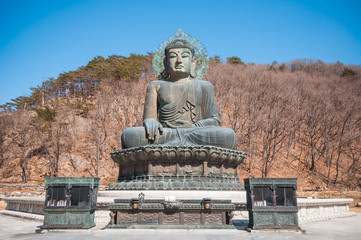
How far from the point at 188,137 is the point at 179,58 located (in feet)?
8.61

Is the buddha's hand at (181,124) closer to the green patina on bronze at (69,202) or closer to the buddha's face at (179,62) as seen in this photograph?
the buddha's face at (179,62)

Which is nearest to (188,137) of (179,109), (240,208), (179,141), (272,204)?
(179,141)

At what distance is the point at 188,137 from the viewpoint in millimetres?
7730

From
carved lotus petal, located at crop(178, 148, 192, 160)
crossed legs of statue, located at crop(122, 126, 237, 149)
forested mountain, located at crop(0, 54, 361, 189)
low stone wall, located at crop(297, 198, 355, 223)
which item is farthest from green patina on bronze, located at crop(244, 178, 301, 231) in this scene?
forested mountain, located at crop(0, 54, 361, 189)

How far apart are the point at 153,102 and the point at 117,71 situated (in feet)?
80.9

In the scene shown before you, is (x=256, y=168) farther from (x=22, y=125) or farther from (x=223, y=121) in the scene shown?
(x=22, y=125)

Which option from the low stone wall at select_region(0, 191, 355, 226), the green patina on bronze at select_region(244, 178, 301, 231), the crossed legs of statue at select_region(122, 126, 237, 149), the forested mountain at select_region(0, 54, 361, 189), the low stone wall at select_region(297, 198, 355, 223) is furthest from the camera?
the forested mountain at select_region(0, 54, 361, 189)

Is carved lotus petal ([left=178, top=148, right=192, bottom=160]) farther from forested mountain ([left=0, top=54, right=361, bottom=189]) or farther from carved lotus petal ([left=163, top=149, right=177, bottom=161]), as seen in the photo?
forested mountain ([left=0, top=54, right=361, bottom=189])

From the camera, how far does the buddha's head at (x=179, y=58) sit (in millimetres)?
9117

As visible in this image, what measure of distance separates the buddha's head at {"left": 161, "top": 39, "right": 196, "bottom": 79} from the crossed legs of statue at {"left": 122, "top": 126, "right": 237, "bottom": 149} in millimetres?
2097

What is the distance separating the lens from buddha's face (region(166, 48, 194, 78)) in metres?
9.10

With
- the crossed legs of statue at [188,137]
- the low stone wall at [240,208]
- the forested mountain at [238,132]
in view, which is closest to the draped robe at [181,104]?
the crossed legs of statue at [188,137]

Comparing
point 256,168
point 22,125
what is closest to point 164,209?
point 256,168

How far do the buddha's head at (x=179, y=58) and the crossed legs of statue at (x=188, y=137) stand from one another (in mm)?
2097
